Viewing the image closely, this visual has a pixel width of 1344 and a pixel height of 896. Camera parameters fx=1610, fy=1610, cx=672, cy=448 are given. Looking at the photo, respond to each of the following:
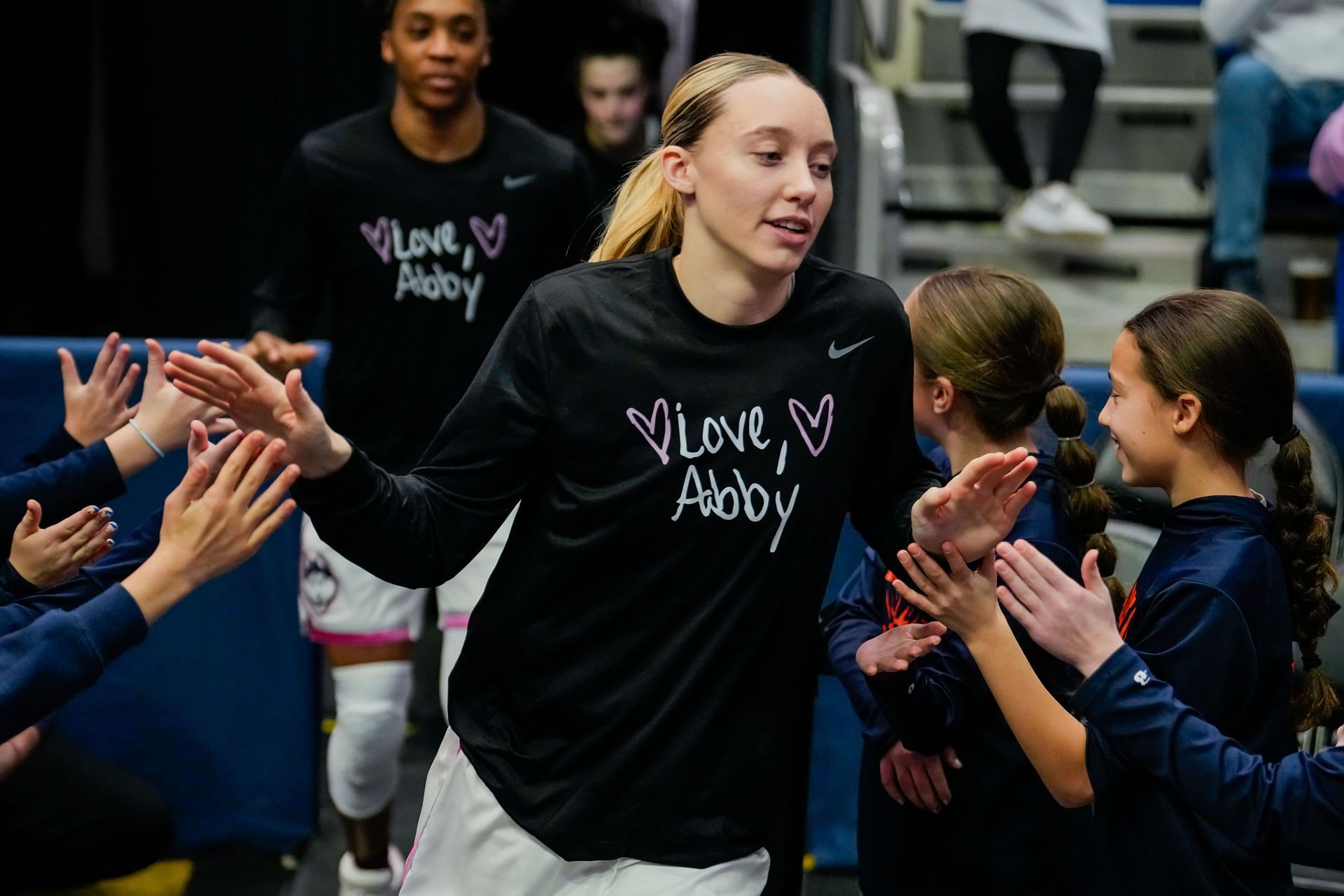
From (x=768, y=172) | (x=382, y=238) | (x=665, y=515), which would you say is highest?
(x=768, y=172)

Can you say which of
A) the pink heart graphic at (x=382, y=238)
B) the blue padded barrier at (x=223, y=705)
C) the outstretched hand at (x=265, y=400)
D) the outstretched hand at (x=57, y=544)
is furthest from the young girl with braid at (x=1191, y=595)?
the blue padded barrier at (x=223, y=705)

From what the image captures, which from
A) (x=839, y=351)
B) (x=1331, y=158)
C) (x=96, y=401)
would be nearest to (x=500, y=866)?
(x=839, y=351)

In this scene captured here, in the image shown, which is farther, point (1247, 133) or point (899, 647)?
point (1247, 133)

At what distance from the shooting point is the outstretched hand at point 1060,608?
73.3 inches

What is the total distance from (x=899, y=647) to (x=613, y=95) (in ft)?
10.0

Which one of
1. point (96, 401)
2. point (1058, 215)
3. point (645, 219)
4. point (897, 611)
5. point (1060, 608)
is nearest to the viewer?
point (1060, 608)

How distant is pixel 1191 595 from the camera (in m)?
1.90

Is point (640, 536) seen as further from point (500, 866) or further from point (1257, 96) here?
point (1257, 96)

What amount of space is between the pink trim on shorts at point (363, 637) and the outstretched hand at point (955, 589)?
1.66 meters

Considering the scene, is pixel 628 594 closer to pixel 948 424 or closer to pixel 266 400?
pixel 266 400

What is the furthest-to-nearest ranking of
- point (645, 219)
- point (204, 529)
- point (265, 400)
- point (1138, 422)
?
1. point (645, 219)
2. point (1138, 422)
3. point (204, 529)
4. point (265, 400)

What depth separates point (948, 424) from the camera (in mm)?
2371

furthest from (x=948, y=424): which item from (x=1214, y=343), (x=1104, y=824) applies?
(x=1104, y=824)

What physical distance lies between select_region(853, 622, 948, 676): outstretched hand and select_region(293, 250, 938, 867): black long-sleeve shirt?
0.17m
